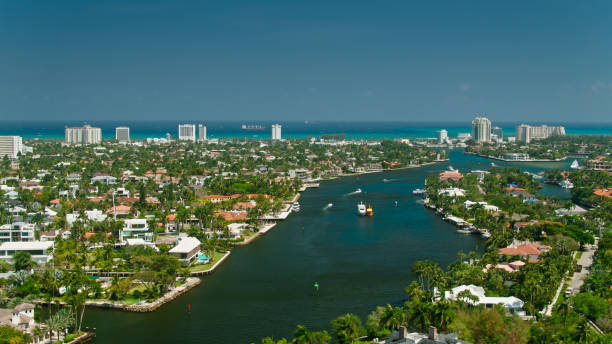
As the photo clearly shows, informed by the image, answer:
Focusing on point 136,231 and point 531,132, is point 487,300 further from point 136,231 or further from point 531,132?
point 531,132

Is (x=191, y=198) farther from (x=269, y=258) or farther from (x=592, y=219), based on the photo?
(x=592, y=219)

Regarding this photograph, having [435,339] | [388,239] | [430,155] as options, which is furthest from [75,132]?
[435,339]

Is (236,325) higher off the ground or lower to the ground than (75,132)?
lower

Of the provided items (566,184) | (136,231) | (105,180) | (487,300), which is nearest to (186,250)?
(136,231)

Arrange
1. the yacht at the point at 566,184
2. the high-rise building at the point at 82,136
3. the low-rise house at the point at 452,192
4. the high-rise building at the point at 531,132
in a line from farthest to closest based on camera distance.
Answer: the high-rise building at the point at 531,132, the high-rise building at the point at 82,136, the yacht at the point at 566,184, the low-rise house at the point at 452,192

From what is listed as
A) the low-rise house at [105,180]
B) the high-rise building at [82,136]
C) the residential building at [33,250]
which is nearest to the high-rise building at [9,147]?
the high-rise building at [82,136]

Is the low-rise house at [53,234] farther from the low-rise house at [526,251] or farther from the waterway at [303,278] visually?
the low-rise house at [526,251]
